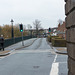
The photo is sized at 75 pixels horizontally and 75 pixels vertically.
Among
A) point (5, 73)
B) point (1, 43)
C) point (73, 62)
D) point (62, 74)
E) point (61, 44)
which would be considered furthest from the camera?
point (61, 44)

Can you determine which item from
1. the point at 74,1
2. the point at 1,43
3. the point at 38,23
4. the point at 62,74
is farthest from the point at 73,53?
the point at 38,23

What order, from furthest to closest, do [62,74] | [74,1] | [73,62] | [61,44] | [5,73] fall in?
1. [61,44]
2. [5,73]
3. [62,74]
4. [73,62]
5. [74,1]

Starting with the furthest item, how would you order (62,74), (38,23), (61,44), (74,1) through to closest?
(38,23) < (61,44) < (62,74) < (74,1)

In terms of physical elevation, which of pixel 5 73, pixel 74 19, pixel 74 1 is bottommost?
pixel 5 73

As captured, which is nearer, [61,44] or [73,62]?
[73,62]

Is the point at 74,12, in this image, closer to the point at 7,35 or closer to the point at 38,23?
the point at 7,35

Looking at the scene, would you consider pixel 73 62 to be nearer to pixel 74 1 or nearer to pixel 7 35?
pixel 74 1

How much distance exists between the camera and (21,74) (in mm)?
7891

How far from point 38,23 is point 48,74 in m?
93.0

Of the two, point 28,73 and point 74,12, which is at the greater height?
point 74,12

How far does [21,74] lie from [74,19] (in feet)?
18.0

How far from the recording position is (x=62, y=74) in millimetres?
7645

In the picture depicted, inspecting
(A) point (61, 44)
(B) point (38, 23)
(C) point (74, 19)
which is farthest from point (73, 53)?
(B) point (38, 23)

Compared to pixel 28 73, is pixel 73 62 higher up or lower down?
higher up
